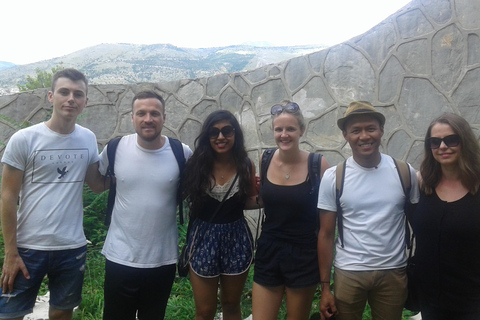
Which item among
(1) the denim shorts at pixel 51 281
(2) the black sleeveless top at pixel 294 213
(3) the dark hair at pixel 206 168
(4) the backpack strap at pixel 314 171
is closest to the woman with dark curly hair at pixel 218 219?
(3) the dark hair at pixel 206 168

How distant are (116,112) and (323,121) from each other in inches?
116

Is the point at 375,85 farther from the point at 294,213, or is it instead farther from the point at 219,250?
the point at 219,250

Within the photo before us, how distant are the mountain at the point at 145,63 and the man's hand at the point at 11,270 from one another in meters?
11.0

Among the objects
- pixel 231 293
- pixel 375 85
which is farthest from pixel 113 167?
pixel 375 85

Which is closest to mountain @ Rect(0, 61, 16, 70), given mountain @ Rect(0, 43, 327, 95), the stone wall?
mountain @ Rect(0, 43, 327, 95)

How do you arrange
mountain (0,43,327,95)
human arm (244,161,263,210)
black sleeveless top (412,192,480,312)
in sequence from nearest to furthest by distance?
1. black sleeveless top (412,192,480,312)
2. human arm (244,161,263,210)
3. mountain (0,43,327,95)

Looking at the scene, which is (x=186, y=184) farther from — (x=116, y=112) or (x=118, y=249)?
(x=116, y=112)

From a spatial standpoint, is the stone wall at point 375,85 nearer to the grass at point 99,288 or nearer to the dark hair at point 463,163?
the grass at point 99,288

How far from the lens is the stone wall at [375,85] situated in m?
3.40

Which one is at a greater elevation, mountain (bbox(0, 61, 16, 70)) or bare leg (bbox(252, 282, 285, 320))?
mountain (bbox(0, 61, 16, 70))

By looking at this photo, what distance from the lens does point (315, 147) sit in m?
4.15

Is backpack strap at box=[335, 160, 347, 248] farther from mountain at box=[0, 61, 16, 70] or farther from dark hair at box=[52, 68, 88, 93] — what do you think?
mountain at box=[0, 61, 16, 70]

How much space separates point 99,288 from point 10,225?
66.2 inches

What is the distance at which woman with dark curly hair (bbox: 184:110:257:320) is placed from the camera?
2.14m
